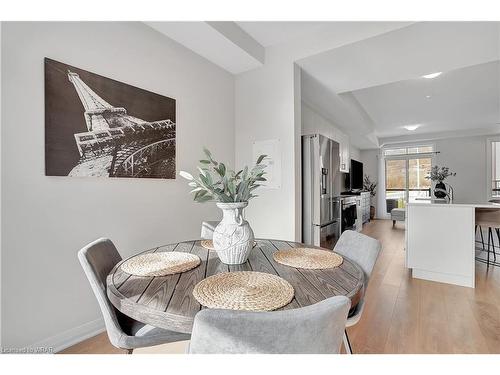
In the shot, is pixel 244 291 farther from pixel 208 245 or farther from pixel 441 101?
pixel 441 101

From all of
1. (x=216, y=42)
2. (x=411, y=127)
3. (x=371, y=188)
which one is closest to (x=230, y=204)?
(x=216, y=42)

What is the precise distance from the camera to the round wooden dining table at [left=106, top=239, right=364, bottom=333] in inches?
31.4

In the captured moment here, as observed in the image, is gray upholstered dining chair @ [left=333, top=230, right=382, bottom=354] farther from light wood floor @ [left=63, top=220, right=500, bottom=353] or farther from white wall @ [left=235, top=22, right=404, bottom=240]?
white wall @ [left=235, top=22, right=404, bottom=240]

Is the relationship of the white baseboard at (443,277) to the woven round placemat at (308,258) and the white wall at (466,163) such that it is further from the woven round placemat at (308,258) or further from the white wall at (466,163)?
the white wall at (466,163)

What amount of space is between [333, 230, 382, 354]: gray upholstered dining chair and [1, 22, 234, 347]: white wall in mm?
1530

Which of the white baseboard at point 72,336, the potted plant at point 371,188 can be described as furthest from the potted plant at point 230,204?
the potted plant at point 371,188

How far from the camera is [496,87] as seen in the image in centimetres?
391

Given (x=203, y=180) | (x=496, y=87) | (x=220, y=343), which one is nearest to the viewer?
(x=220, y=343)

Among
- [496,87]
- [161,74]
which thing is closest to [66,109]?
[161,74]
